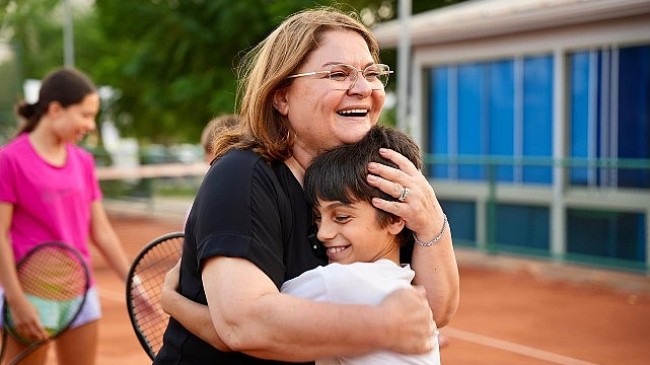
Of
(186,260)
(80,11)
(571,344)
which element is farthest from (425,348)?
(80,11)

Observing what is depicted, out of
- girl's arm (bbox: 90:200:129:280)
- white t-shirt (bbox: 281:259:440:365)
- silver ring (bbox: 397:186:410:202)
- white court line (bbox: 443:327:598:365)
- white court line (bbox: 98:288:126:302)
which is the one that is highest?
silver ring (bbox: 397:186:410:202)

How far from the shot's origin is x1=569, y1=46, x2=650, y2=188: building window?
41.9ft

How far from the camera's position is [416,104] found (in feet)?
55.0

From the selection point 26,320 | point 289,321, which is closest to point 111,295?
point 26,320

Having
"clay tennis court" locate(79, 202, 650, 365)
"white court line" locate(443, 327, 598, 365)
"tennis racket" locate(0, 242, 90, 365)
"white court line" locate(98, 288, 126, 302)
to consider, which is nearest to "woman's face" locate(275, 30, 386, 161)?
"tennis racket" locate(0, 242, 90, 365)

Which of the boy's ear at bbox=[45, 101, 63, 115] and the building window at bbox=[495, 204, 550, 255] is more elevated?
the boy's ear at bbox=[45, 101, 63, 115]

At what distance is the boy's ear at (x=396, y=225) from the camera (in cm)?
242

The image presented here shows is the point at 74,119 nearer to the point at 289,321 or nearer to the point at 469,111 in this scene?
the point at 289,321

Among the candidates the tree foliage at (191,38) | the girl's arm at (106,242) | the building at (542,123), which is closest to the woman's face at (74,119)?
the girl's arm at (106,242)

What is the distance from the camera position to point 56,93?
4746mm

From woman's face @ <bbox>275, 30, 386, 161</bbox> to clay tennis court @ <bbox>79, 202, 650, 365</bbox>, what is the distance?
5798 millimetres

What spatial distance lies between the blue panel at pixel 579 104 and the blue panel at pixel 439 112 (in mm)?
2819

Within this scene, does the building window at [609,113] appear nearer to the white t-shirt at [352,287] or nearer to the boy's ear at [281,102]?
the boy's ear at [281,102]

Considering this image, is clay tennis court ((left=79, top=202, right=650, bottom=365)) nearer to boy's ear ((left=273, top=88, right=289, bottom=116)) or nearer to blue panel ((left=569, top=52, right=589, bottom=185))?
blue panel ((left=569, top=52, right=589, bottom=185))
